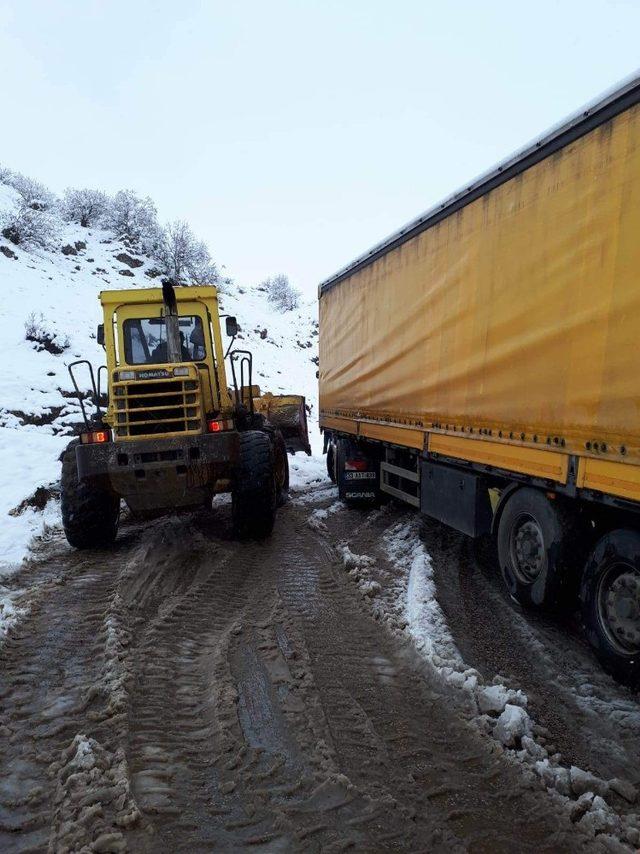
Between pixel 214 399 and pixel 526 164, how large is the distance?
4846 millimetres

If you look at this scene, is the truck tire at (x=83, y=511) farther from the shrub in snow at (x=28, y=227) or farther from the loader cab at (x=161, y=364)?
the shrub in snow at (x=28, y=227)

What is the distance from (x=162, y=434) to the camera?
666 cm

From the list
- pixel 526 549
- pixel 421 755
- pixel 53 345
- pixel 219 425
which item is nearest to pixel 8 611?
pixel 219 425

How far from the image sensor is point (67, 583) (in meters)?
5.71

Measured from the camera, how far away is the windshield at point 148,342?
299 inches

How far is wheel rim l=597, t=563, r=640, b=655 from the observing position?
357cm

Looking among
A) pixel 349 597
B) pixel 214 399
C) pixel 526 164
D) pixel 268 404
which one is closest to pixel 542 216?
pixel 526 164

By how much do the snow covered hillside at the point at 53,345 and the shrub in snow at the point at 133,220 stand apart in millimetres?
1120

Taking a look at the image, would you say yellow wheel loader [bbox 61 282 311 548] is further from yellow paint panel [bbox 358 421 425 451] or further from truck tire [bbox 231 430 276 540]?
yellow paint panel [bbox 358 421 425 451]

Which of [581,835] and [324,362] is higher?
[324,362]

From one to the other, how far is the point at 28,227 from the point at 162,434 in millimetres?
28079

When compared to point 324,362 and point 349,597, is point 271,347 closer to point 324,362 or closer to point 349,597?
point 324,362

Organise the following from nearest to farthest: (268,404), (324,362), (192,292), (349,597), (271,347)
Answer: (349,597) → (192,292) → (324,362) → (268,404) → (271,347)

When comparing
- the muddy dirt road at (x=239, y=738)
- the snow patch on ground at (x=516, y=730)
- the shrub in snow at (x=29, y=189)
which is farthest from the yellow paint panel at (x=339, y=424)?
the shrub in snow at (x=29, y=189)
